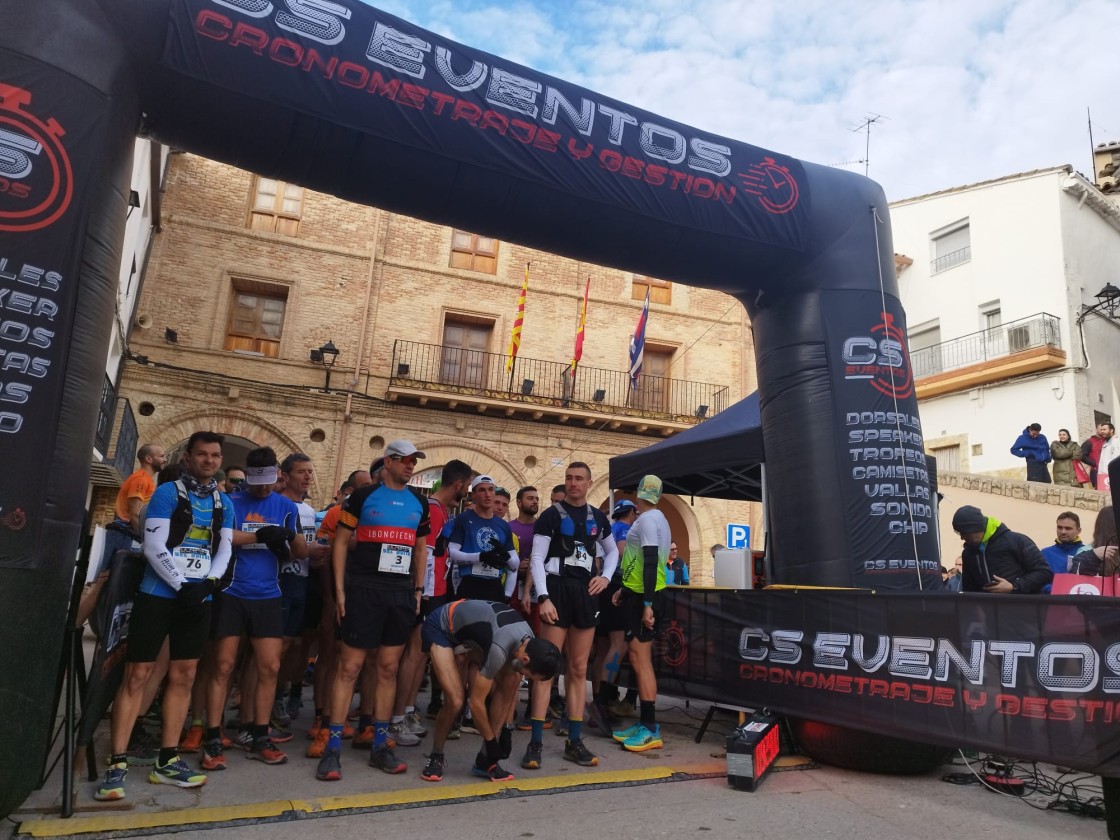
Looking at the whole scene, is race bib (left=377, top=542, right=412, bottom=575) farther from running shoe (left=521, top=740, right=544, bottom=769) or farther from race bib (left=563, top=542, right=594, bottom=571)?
running shoe (left=521, top=740, right=544, bottom=769)

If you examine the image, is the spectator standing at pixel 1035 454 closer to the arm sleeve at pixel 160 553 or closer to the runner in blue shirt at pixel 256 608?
the runner in blue shirt at pixel 256 608

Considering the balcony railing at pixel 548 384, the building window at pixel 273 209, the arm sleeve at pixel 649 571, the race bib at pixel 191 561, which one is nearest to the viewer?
the race bib at pixel 191 561

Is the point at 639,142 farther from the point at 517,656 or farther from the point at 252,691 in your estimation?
the point at 252,691

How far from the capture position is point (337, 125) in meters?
5.00

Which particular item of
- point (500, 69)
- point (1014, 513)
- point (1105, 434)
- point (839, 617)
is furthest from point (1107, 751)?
point (1014, 513)

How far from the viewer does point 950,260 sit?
1041 inches

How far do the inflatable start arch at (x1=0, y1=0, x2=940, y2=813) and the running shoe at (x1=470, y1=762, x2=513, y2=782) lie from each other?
2209 millimetres

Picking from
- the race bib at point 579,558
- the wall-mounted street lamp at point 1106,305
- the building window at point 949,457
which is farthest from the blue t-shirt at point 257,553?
the wall-mounted street lamp at point 1106,305

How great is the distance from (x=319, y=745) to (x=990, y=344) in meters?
24.7

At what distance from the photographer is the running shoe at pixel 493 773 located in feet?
14.7

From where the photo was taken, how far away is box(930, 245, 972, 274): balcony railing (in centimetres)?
2584

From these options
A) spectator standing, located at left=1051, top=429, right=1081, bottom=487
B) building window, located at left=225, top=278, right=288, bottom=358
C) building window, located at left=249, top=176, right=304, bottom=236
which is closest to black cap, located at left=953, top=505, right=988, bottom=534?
spectator standing, located at left=1051, top=429, right=1081, bottom=487

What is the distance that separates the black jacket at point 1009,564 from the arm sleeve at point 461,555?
3.87 metres

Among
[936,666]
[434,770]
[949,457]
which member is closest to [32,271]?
[434,770]
